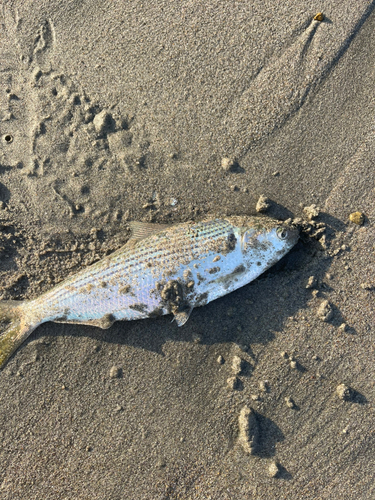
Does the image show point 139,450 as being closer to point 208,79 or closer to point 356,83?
point 208,79

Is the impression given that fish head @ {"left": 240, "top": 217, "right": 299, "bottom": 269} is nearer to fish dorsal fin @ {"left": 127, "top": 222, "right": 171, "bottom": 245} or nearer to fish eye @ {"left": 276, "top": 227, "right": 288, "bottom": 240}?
fish eye @ {"left": 276, "top": 227, "right": 288, "bottom": 240}

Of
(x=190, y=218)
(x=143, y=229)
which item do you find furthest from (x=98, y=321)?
(x=190, y=218)

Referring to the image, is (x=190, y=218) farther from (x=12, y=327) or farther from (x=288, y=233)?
(x=12, y=327)

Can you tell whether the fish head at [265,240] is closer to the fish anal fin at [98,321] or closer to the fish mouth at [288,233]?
the fish mouth at [288,233]

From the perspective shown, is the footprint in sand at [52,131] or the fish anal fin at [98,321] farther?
the footprint in sand at [52,131]

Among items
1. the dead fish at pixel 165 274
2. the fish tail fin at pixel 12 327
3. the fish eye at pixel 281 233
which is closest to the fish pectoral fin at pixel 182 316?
the dead fish at pixel 165 274

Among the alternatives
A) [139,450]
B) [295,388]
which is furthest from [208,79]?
[139,450]

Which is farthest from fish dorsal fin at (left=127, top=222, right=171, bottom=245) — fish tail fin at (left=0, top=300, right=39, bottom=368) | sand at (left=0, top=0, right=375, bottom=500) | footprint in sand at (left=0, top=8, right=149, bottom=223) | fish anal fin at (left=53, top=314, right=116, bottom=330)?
fish tail fin at (left=0, top=300, right=39, bottom=368)
